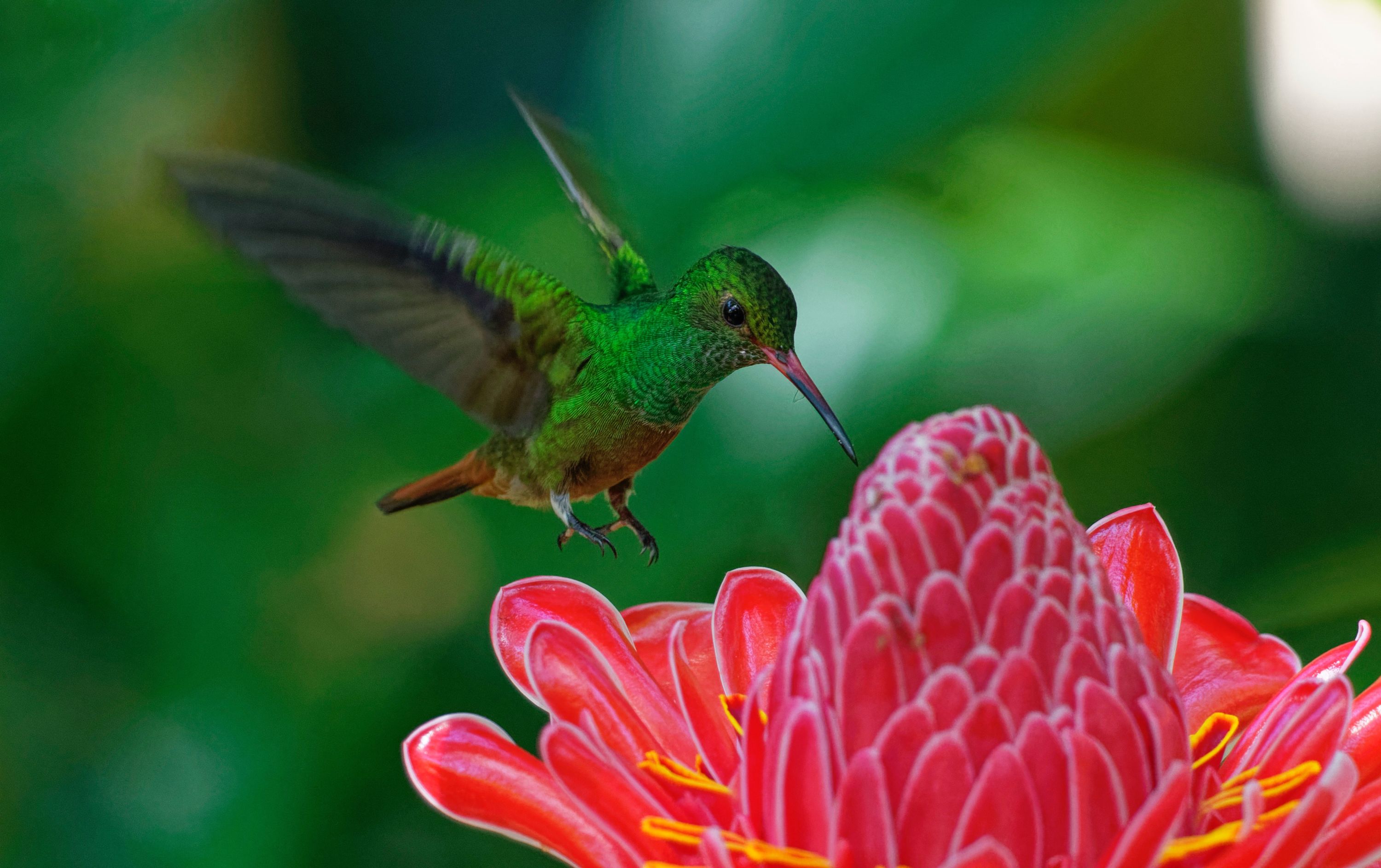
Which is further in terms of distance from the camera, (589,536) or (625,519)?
(625,519)

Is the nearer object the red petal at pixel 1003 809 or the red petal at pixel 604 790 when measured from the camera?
the red petal at pixel 1003 809

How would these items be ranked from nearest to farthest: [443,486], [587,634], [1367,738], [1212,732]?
[1367,738] → [1212,732] → [587,634] → [443,486]

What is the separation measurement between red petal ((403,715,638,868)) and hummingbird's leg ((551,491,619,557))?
1.57 ft

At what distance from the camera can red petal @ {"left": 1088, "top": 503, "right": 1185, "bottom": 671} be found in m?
1.47

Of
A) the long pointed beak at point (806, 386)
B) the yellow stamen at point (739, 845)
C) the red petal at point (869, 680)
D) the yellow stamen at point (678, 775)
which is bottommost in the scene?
the yellow stamen at point (678, 775)

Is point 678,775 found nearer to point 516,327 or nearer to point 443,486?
point 516,327

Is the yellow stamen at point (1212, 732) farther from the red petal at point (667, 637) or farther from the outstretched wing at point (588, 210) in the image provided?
the outstretched wing at point (588, 210)

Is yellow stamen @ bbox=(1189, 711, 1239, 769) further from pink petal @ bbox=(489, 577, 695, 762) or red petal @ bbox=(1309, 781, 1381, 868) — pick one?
pink petal @ bbox=(489, 577, 695, 762)

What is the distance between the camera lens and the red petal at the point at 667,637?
5.32 ft

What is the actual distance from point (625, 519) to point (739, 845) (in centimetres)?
85

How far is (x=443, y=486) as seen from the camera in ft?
6.79

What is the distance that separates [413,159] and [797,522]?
2.13 m

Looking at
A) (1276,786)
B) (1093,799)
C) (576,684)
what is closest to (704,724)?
(576,684)

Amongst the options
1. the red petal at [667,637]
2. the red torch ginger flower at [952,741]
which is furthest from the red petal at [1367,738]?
the red petal at [667,637]
